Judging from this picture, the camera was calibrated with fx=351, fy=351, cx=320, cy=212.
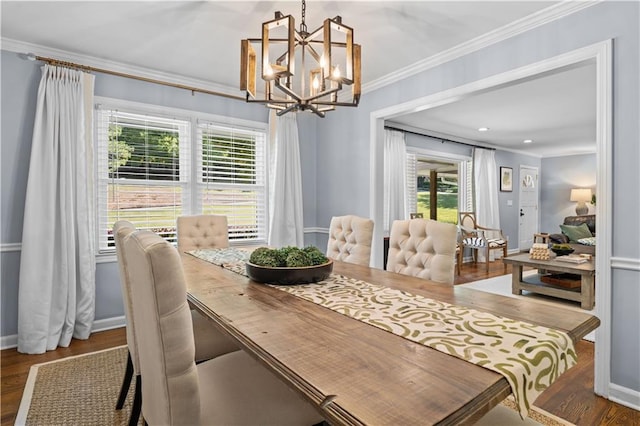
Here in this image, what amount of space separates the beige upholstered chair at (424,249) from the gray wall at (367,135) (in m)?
1.09

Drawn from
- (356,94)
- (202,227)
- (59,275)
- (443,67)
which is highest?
(443,67)

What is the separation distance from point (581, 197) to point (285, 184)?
7.66 meters

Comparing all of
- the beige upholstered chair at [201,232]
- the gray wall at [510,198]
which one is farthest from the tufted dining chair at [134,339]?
the gray wall at [510,198]

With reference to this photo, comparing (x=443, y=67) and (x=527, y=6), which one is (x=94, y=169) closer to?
(x=443, y=67)

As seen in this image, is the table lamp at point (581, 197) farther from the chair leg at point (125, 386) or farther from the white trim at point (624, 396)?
the chair leg at point (125, 386)

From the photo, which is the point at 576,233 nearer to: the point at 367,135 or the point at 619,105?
the point at 367,135

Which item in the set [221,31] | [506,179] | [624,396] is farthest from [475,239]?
[221,31]

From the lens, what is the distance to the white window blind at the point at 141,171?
3273 millimetres

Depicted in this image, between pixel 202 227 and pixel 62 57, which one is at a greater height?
pixel 62 57

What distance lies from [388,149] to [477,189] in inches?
100

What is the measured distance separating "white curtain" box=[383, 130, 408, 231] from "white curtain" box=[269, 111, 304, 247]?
1.68m

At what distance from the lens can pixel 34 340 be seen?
9.09ft

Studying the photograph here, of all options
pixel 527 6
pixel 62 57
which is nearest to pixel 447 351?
pixel 527 6

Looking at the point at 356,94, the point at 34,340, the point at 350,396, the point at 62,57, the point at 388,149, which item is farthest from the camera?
the point at 388,149
